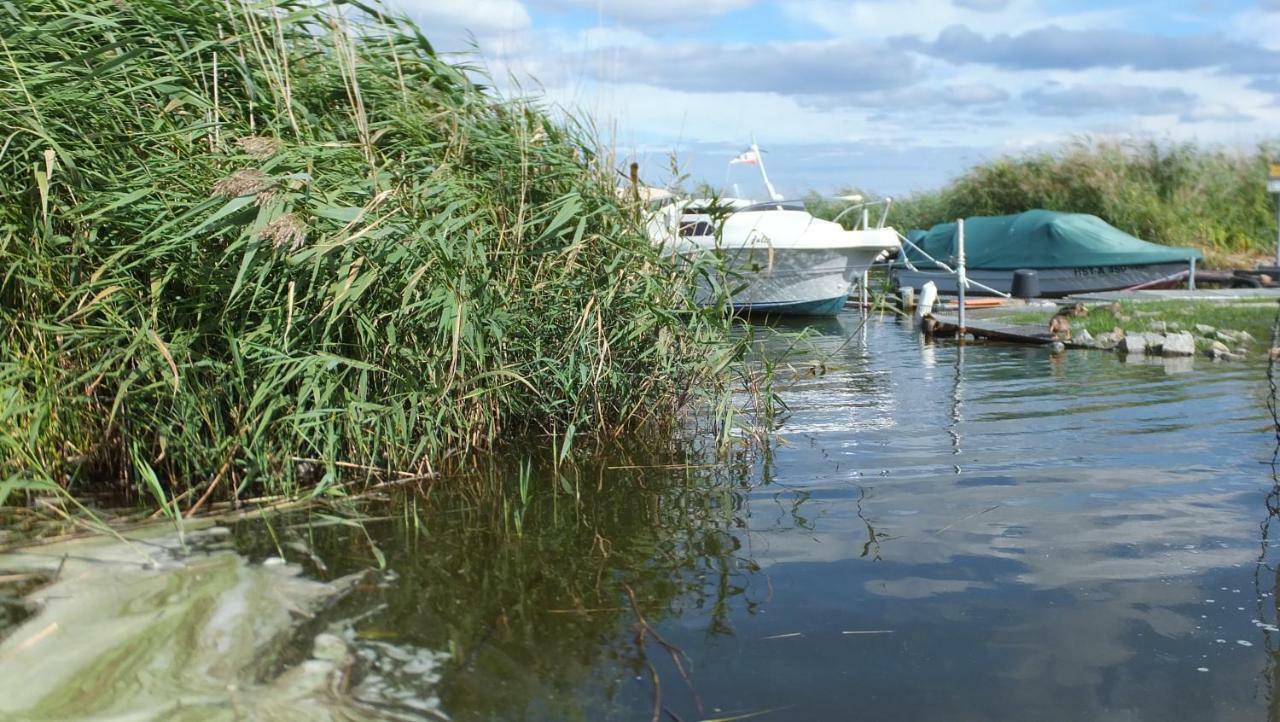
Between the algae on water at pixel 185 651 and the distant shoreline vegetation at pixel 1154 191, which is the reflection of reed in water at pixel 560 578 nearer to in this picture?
the algae on water at pixel 185 651

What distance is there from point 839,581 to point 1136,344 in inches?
364

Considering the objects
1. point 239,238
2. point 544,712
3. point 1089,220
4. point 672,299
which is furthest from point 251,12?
point 1089,220

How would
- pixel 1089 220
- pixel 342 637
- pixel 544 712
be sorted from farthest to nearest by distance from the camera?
pixel 1089 220
pixel 342 637
pixel 544 712

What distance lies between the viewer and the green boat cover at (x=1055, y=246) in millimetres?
20188

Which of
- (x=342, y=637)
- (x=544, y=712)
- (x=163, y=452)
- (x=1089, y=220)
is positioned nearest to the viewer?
(x=544, y=712)

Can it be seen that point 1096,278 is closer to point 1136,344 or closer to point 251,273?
point 1136,344

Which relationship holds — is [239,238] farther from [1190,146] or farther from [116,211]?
[1190,146]

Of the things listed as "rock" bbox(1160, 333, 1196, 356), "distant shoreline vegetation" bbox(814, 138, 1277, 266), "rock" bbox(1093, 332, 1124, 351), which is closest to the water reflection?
"rock" bbox(1160, 333, 1196, 356)

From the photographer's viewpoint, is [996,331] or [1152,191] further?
[1152,191]

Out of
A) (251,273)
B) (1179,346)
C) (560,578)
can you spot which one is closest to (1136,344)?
(1179,346)

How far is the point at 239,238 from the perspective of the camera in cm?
497

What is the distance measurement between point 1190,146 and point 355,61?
83.1 feet

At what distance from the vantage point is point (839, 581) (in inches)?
180

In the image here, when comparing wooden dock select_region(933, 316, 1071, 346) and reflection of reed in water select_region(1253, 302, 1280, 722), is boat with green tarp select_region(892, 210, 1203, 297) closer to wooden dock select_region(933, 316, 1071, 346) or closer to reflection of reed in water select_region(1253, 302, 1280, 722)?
wooden dock select_region(933, 316, 1071, 346)
